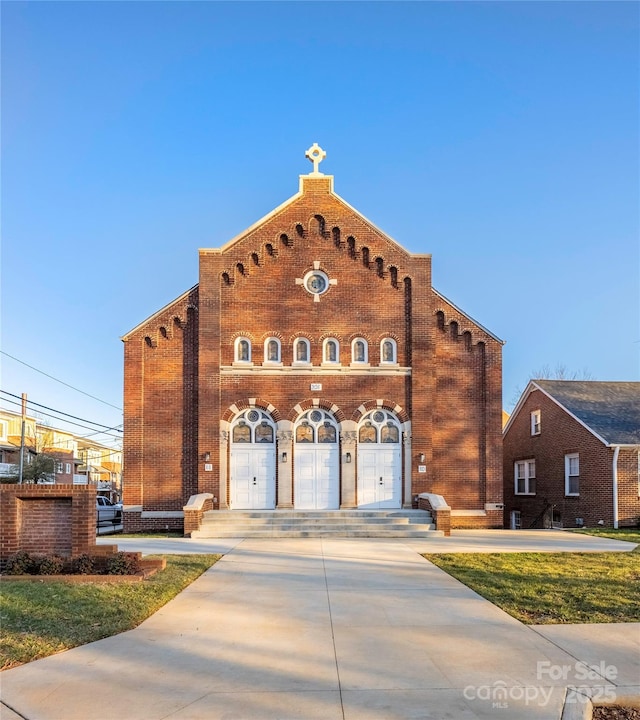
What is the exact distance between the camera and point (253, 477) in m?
22.5

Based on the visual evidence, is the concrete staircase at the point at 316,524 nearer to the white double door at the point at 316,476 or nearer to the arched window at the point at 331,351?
the white double door at the point at 316,476

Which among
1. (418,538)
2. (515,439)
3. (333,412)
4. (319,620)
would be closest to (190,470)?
(333,412)

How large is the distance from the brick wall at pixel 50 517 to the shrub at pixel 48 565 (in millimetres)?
501

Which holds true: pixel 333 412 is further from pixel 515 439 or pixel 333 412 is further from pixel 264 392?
pixel 515 439

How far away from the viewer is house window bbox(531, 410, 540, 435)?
1172 inches

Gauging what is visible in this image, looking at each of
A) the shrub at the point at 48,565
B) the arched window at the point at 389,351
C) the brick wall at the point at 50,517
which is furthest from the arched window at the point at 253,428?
the shrub at the point at 48,565

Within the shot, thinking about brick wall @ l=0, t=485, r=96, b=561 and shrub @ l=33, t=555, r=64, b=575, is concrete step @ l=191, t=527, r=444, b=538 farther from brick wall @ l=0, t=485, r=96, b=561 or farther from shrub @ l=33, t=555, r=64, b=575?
shrub @ l=33, t=555, r=64, b=575

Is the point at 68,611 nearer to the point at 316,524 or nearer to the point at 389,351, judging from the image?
the point at 316,524

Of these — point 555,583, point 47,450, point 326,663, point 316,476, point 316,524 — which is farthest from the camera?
point 47,450

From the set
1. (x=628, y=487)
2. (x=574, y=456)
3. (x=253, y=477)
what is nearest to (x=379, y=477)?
(x=253, y=477)

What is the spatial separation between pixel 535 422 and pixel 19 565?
78.0 ft

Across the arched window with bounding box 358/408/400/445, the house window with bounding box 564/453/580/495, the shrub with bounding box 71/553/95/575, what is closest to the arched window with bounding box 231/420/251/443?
the arched window with bounding box 358/408/400/445

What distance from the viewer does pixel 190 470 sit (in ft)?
73.8

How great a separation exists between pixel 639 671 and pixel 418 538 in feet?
42.6
